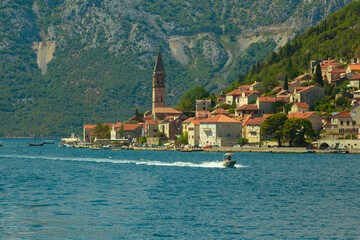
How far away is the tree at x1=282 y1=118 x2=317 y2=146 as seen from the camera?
136750 millimetres

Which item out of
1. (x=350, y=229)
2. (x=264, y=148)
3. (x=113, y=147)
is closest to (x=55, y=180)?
(x=350, y=229)

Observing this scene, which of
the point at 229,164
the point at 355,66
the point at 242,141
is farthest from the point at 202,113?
the point at 229,164

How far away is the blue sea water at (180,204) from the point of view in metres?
43.5

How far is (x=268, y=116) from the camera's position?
152 m

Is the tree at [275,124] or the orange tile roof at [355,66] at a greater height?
the orange tile roof at [355,66]

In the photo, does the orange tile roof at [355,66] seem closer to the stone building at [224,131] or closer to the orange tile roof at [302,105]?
the orange tile roof at [302,105]

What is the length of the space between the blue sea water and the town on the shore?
183 feet

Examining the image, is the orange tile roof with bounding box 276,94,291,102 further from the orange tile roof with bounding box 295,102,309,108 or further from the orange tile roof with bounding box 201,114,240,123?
the orange tile roof with bounding box 201,114,240,123

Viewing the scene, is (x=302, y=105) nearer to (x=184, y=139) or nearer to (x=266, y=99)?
(x=266, y=99)

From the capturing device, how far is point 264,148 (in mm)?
142500

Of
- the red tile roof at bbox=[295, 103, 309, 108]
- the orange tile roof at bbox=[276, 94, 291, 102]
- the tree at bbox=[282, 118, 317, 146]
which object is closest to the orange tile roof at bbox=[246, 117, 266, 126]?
the red tile roof at bbox=[295, 103, 309, 108]

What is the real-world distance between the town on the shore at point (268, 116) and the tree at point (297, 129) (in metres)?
2.89

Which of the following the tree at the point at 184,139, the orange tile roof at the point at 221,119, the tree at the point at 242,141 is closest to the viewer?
the tree at the point at 242,141

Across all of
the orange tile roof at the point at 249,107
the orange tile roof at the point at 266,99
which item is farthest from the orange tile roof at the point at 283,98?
the orange tile roof at the point at 249,107
